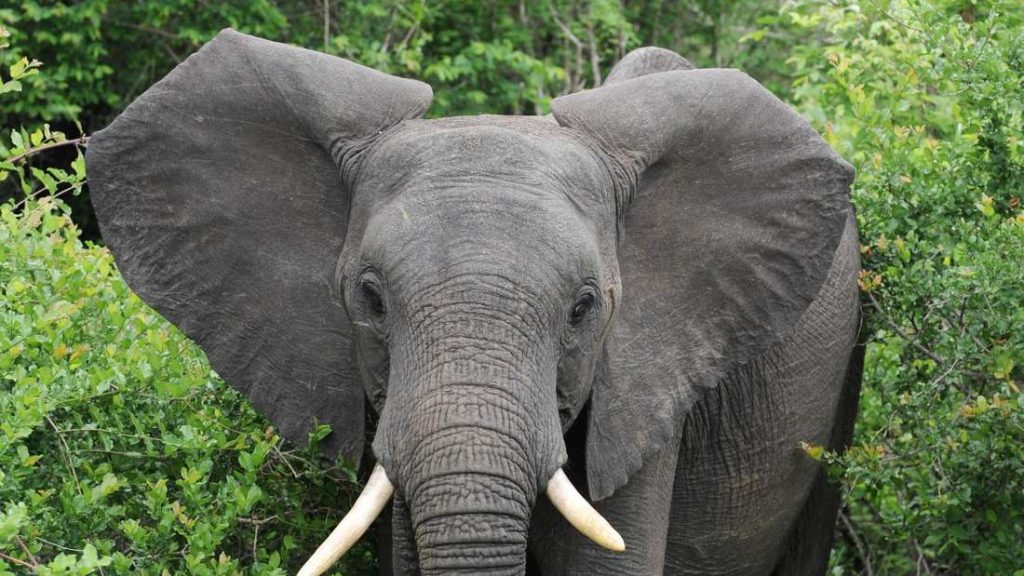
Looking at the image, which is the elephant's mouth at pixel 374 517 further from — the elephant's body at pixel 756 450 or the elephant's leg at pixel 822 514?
the elephant's leg at pixel 822 514

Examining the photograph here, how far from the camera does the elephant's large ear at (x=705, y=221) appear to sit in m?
4.58

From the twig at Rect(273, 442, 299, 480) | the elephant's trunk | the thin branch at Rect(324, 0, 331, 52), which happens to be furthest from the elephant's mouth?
the thin branch at Rect(324, 0, 331, 52)

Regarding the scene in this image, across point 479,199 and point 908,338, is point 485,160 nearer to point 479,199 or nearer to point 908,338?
point 479,199

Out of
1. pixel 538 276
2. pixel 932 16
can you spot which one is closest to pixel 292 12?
pixel 932 16

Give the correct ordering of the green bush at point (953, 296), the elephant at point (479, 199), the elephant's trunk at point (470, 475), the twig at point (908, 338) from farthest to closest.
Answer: the twig at point (908, 338) → the green bush at point (953, 296) → the elephant at point (479, 199) → the elephant's trunk at point (470, 475)

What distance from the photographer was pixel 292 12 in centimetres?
988

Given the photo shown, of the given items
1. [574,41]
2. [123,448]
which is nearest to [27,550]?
[123,448]

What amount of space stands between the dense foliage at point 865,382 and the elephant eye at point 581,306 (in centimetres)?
89

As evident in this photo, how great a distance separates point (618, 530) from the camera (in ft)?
15.3

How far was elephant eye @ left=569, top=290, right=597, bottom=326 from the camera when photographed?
412cm

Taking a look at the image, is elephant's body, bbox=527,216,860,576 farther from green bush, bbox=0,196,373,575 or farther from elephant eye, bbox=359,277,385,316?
elephant eye, bbox=359,277,385,316

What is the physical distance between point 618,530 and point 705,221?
85cm

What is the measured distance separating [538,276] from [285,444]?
1686 millimetres

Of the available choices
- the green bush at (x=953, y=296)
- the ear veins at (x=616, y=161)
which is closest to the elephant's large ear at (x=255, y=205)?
the ear veins at (x=616, y=161)
